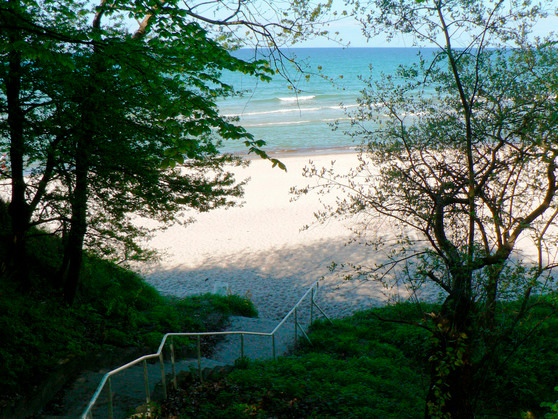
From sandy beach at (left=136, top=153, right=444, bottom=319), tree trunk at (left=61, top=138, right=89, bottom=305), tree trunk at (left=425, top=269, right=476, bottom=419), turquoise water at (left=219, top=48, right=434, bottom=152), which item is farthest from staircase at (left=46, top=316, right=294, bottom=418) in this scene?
turquoise water at (left=219, top=48, right=434, bottom=152)

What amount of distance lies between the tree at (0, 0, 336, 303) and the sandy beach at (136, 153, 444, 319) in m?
5.61

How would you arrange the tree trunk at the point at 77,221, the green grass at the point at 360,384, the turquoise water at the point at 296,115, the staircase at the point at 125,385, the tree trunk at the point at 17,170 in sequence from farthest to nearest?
the turquoise water at the point at 296,115 < the tree trunk at the point at 77,221 < the tree trunk at the point at 17,170 < the green grass at the point at 360,384 < the staircase at the point at 125,385

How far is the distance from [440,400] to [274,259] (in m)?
12.7

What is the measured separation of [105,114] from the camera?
694 cm

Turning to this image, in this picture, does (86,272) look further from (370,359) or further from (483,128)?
(483,128)

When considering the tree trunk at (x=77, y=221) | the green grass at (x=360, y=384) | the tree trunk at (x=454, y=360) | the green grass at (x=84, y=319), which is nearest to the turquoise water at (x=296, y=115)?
the green grass at (x=84, y=319)

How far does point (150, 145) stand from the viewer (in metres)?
7.81

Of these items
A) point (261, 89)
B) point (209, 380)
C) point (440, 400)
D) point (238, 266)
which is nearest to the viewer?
point (440, 400)

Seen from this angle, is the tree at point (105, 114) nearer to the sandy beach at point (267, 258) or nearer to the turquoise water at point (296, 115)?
the sandy beach at point (267, 258)

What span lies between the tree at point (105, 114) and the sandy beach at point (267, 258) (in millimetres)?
5606

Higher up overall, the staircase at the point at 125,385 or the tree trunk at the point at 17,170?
the tree trunk at the point at 17,170

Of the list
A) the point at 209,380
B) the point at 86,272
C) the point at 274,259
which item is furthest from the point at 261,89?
the point at 209,380

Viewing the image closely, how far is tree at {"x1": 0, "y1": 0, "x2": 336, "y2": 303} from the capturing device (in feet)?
19.1

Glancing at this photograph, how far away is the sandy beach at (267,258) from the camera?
1495 centimetres
